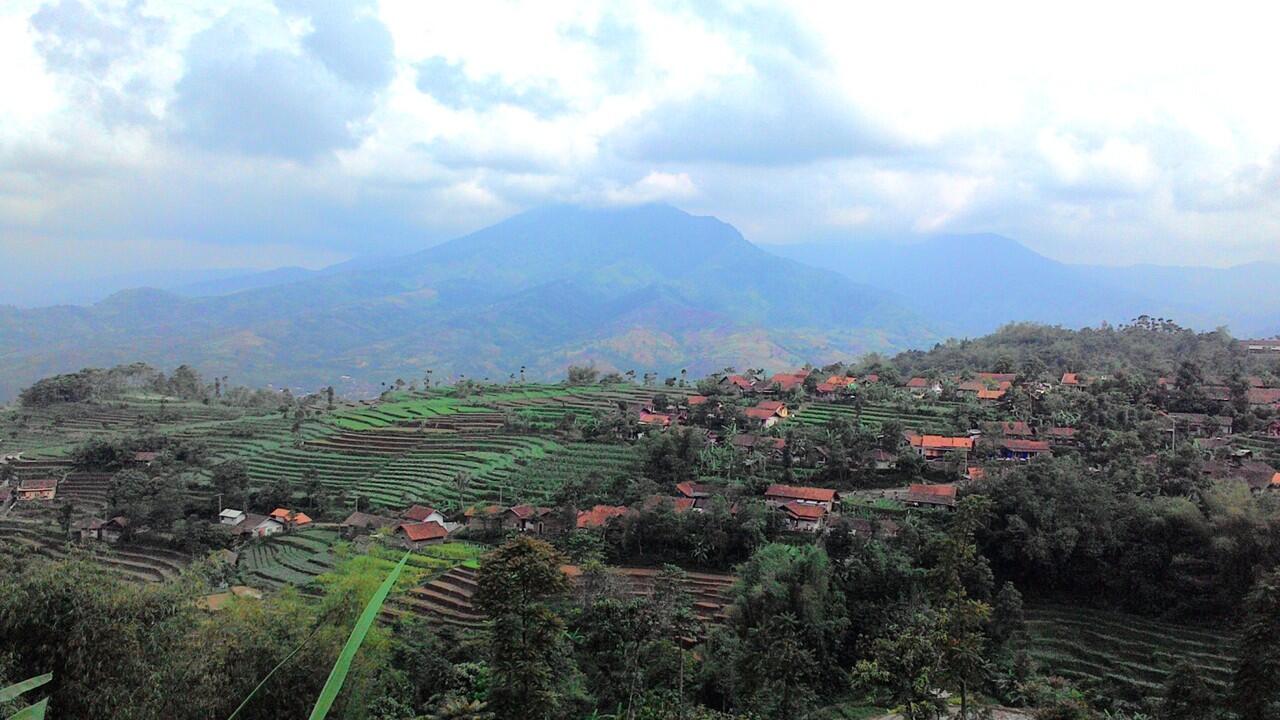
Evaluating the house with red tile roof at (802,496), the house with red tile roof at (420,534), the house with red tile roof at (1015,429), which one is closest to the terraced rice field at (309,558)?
the house with red tile roof at (420,534)

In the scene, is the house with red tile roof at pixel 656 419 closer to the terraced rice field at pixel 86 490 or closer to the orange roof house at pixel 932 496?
the orange roof house at pixel 932 496

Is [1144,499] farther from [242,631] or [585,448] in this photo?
[242,631]

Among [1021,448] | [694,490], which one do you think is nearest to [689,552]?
[694,490]

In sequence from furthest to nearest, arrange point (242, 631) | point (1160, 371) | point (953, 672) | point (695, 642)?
point (1160, 371), point (695, 642), point (242, 631), point (953, 672)

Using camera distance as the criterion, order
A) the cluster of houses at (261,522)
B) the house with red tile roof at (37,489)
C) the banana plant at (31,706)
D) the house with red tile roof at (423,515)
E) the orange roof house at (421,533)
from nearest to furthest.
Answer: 1. the banana plant at (31,706)
2. the orange roof house at (421,533)
3. the house with red tile roof at (423,515)
4. the cluster of houses at (261,522)
5. the house with red tile roof at (37,489)

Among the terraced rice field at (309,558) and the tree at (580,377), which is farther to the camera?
the tree at (580,377)

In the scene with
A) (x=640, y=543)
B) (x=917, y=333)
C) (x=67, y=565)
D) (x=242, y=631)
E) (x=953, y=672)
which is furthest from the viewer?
(x=917, y=333)

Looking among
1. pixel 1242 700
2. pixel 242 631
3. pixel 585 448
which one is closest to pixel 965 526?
pixel 1242 700
